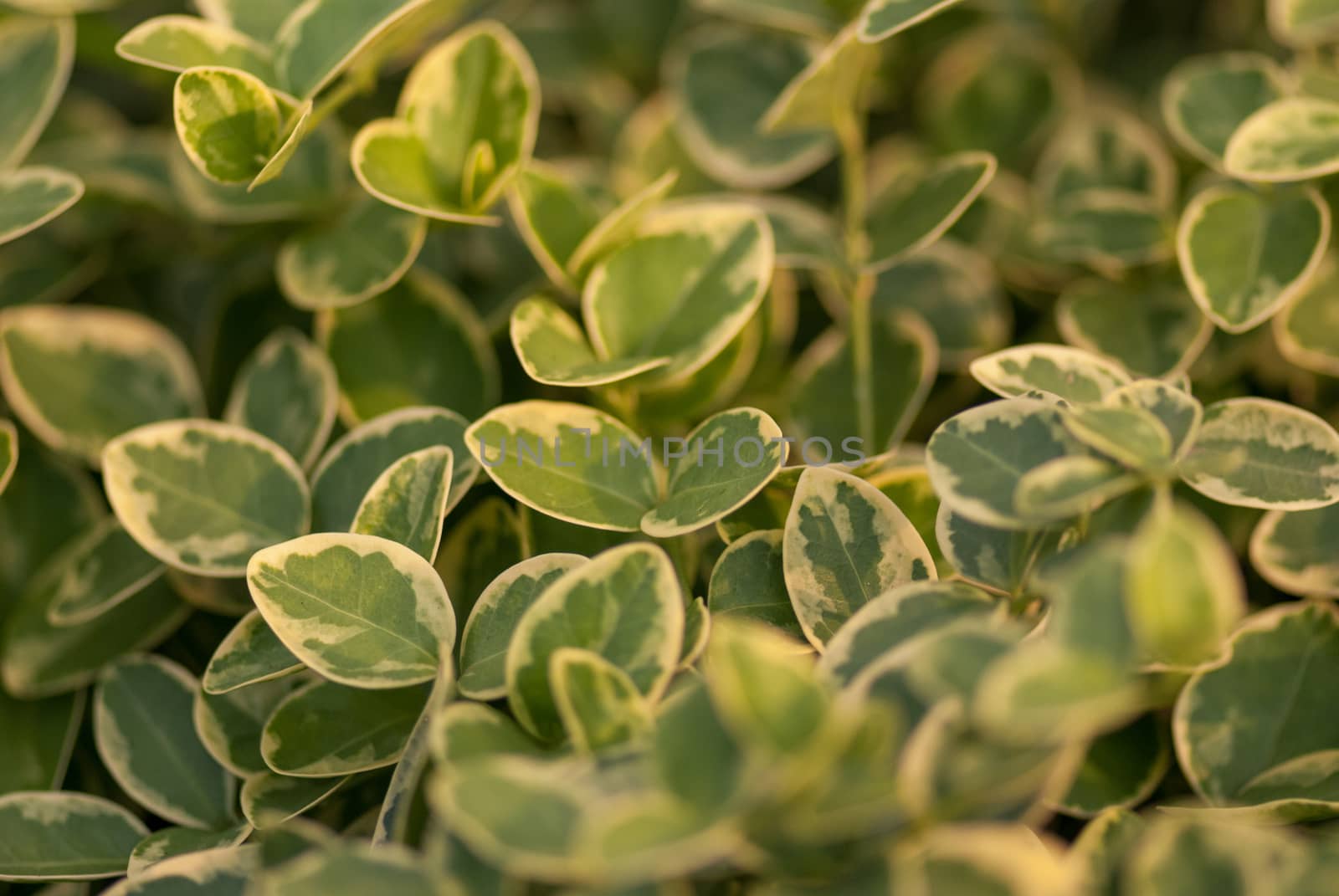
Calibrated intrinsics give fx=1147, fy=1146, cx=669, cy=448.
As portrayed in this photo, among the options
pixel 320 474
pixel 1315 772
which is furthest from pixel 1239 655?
pixel 320 474

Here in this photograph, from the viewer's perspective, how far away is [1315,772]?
0.55 metres

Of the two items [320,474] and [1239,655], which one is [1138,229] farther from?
[320,474]

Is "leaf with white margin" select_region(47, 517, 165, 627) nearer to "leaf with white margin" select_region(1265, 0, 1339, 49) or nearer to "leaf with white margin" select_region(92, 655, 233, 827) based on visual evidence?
"leaf with white margin" select_region(92, 655, 233, 827)

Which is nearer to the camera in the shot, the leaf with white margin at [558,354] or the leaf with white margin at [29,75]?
the leaf with white margin at [558,354]

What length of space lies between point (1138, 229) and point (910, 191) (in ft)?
0.51

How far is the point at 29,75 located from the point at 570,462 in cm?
46

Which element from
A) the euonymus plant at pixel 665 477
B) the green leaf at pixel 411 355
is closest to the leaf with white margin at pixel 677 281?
the euonymus plant at pixel 665 477

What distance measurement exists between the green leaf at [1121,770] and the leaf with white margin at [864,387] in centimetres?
21

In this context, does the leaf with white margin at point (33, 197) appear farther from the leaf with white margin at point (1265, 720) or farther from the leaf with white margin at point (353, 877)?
the leaf with white margin at point (1265, 720)

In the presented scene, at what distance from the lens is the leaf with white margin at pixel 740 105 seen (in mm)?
851

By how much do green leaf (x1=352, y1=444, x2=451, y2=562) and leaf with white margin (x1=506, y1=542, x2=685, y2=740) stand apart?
0.10m

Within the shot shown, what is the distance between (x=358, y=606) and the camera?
53cm

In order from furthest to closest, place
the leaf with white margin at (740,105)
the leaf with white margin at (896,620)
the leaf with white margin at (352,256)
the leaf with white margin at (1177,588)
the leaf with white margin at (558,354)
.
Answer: the leaf with white margin at (740,105) < the leaf with white margin at (352,256) < the leaf with white margin at (558,354) < the leaf with white margin at (896,620) < the leaf with white margin at (1177,588)

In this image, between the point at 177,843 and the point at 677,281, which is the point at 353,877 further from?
the point at 677,281
